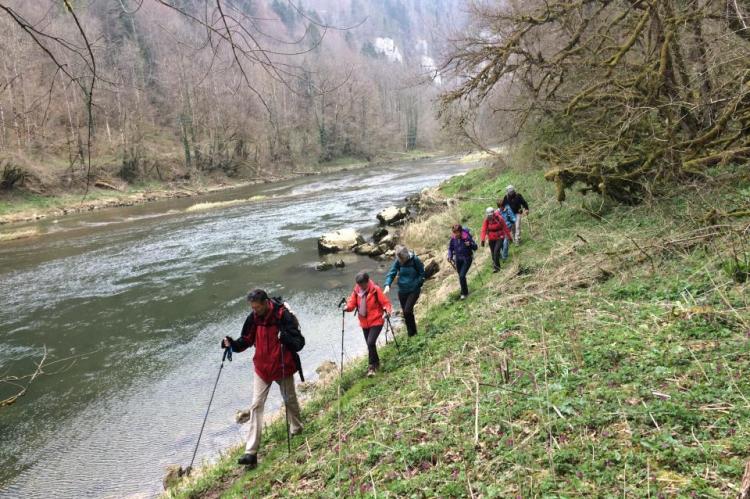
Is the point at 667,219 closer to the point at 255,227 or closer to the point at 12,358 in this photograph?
the point at 12,358

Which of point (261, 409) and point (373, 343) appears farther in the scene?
point (373, 343)

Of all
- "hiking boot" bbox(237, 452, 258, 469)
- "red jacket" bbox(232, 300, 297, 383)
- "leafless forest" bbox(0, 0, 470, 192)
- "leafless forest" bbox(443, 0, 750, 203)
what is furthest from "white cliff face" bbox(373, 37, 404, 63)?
"hiking boot" bbox(237, 452, 258, 469)

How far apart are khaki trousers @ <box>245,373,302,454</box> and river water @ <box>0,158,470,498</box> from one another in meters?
2.03

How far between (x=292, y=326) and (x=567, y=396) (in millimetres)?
3612

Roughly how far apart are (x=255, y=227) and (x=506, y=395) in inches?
1006

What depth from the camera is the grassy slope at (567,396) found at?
3627mm

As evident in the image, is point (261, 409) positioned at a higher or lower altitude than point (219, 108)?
lower

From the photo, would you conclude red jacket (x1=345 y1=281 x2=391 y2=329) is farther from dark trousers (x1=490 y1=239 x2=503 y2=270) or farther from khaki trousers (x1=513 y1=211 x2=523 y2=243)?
khaki trousers (x1=513 y1=211 x2=523 y2=243)

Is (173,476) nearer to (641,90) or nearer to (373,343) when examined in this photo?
(373,343)

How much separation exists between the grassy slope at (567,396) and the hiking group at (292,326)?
45 centimetres

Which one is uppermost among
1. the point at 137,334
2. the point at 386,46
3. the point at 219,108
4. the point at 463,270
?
the point at 219,108

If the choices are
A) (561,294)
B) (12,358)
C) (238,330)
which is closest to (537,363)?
(561,294)

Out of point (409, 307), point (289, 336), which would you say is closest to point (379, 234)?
point (409, 307)

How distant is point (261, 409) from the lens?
6.65 metres
